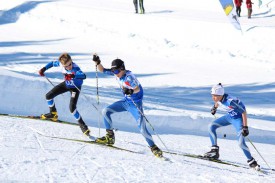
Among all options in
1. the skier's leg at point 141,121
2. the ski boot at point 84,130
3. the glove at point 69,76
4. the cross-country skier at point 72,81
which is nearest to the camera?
the skier's leg at point 141,121

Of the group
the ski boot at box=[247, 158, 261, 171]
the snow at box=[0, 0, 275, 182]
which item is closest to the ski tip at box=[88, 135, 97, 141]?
the snow at box=[0, 0, 275, 182]

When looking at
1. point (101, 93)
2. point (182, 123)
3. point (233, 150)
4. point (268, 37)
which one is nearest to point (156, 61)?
point (268, 37)

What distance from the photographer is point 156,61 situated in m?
22.0

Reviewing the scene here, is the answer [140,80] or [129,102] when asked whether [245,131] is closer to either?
[129,102]

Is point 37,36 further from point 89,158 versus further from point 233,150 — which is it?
point 89,158

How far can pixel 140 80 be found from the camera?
18.6 metres

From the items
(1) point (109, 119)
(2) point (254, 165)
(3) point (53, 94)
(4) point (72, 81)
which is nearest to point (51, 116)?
(3) point (53, 94)

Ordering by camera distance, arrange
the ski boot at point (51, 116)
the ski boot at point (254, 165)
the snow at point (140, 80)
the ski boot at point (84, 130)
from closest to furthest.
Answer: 1. the snow at point (140, 80)
2. the ski boot at point (254, 165)
3. the ski boot at point (84, 130)
4. the ski boot at point (51, 116)

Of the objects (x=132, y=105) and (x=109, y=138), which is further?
(x=109, y=138)

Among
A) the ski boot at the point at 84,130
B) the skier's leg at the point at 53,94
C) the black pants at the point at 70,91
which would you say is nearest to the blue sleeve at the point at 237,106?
the ski boot at the point at 84,130

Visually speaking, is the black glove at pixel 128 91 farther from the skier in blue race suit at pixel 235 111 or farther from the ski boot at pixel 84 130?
the ski boot at pixel 84 130

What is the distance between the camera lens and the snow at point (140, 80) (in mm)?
7219

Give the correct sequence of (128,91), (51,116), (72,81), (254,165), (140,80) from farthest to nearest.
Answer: (140,80) < (51,116) < (72,81) < (254,165) < (128,91)

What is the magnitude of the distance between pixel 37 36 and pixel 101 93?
495 inches
